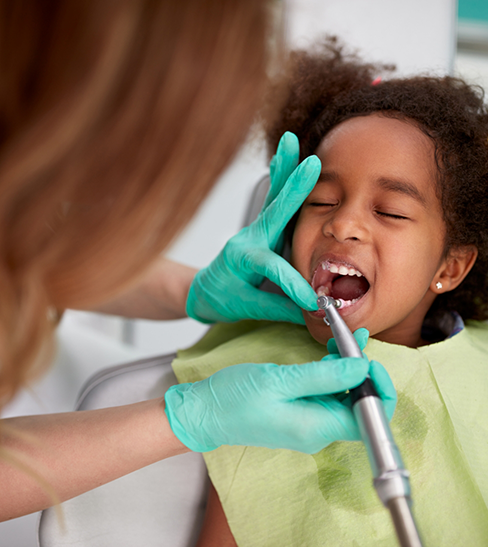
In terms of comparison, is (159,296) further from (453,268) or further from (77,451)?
(453,268)

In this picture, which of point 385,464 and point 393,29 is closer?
point 385,464

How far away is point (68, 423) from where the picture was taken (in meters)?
0.82

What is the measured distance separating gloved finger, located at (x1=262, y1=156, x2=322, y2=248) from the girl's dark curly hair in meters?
0.23

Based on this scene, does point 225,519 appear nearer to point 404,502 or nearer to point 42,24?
point 404,502

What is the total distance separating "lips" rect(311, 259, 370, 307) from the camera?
0.89 m

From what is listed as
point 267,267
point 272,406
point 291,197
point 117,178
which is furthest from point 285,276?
point 117,178

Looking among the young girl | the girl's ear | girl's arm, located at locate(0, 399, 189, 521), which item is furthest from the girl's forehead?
girl's arm, located at locate(0, 399, 189, 521)

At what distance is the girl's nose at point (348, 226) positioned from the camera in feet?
2.84

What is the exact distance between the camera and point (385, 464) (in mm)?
542

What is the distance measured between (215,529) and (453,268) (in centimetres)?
72

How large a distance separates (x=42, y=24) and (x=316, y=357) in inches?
28.5

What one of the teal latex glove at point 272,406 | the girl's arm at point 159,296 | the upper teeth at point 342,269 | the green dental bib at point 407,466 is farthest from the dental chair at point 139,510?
the upper teeth at point 342,269

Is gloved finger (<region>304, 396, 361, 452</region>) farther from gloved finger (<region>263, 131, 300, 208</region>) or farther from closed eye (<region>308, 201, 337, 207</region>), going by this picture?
gloved finger (<region>263, 131, 300, 208</region>)

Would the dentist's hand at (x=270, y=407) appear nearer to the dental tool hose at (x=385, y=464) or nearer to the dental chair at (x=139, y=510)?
the dental tool hose at (x=385, y=464)
